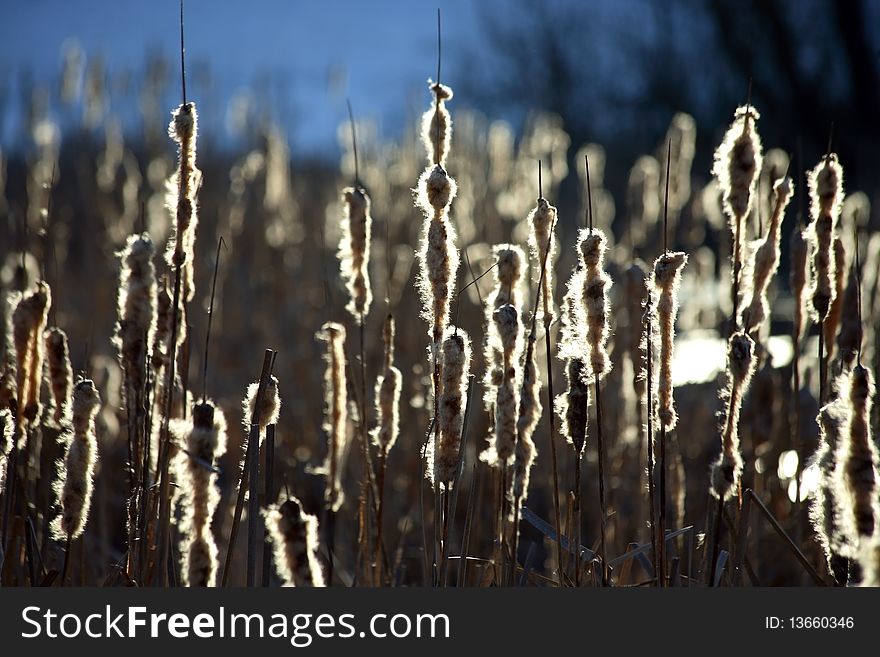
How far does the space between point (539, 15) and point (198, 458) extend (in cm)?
1457

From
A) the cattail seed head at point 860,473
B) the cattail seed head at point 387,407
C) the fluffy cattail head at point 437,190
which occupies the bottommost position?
the cattail seed head at point 860,473

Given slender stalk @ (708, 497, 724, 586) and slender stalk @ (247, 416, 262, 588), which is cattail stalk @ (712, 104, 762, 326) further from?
slender stalk @ (247, 416, 262, 588)

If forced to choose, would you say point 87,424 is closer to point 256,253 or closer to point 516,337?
point 516,337

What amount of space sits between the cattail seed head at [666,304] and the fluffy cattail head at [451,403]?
0.85 feet

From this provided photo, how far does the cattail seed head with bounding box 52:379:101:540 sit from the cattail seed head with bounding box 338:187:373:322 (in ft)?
1.42

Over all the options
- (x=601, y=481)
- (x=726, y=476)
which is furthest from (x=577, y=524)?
(x=726, y=476)

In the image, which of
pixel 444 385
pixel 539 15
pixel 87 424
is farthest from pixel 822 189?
pixel 539 15

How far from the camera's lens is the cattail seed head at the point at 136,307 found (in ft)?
3.85

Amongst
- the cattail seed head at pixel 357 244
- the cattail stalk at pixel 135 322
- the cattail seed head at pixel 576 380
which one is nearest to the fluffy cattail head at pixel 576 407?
the cattail seed head at pixel 576 380

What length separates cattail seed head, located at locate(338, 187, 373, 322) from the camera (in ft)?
4.24

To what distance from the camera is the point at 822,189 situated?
122 cm

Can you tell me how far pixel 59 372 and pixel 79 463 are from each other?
0.21m

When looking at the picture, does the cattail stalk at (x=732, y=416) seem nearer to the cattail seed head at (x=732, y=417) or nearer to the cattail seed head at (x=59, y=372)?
the cattail seed head at (x=732, y=417)

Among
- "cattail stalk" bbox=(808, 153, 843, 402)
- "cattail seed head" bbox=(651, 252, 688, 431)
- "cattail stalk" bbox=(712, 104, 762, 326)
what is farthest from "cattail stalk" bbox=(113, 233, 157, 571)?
"cattail stalk" bbox=(808, 153, 843, 402)
